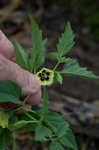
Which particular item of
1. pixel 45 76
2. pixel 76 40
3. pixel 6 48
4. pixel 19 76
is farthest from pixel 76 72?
pixel 76 40

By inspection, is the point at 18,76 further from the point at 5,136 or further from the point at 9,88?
the point at 5,136

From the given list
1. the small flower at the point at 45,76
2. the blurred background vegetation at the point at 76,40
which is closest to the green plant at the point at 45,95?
the small flower at the point at 45,76

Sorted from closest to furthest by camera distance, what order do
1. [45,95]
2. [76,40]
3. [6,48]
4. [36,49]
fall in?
1. [45,95]
2. [36,49]
3. [6,48]
4. [76,40]

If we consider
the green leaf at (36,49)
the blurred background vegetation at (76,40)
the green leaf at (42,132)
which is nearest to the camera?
the green leaf at (42,132)

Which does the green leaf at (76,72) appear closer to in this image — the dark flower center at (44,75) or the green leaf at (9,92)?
the dark flower center at (44,75)

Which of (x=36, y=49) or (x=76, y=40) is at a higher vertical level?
(x=76, y=40)

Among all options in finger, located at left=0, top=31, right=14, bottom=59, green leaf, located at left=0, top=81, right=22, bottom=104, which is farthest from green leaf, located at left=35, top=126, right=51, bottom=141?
finger, located at left=0, top=31, right=14, bottom=59
